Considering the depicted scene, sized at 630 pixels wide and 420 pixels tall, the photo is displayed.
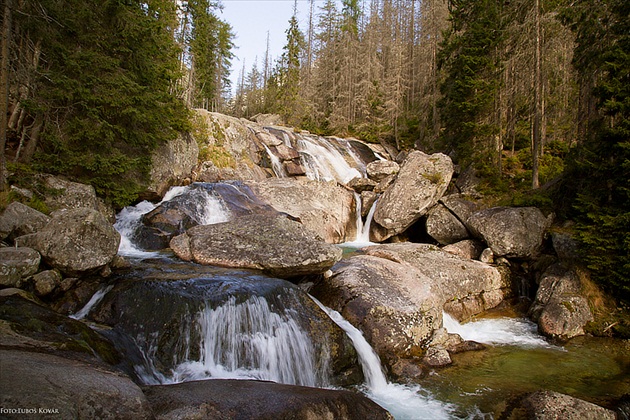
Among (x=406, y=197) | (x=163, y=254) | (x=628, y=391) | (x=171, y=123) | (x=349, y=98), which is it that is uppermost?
(x=349, y=98)

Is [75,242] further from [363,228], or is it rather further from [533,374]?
[363,228]

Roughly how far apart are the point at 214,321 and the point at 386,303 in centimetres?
423

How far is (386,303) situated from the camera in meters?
8.37

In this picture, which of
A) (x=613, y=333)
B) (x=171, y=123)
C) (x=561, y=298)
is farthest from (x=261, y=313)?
(x=171, y=123)

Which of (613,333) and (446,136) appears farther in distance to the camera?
(446,136)

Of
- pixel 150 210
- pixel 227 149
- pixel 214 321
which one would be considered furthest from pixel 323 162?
pixel 214 321

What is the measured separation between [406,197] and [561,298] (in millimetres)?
7182

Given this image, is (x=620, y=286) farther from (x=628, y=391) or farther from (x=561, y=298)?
(x=628, y=391)

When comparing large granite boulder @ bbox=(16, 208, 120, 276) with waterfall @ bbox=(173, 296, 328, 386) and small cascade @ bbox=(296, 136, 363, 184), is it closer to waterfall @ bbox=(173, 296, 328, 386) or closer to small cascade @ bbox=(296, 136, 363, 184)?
waterfall @ bbox=(173, 296, 328, 386)

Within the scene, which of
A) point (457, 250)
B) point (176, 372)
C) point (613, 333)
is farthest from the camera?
point (457, 250)

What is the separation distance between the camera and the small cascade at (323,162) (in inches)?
888

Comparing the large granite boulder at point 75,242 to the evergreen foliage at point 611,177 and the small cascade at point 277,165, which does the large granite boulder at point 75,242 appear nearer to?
the evergreen foliage at point 611,177

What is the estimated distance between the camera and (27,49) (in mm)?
10156

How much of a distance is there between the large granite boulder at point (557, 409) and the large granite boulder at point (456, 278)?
4.11 meters
